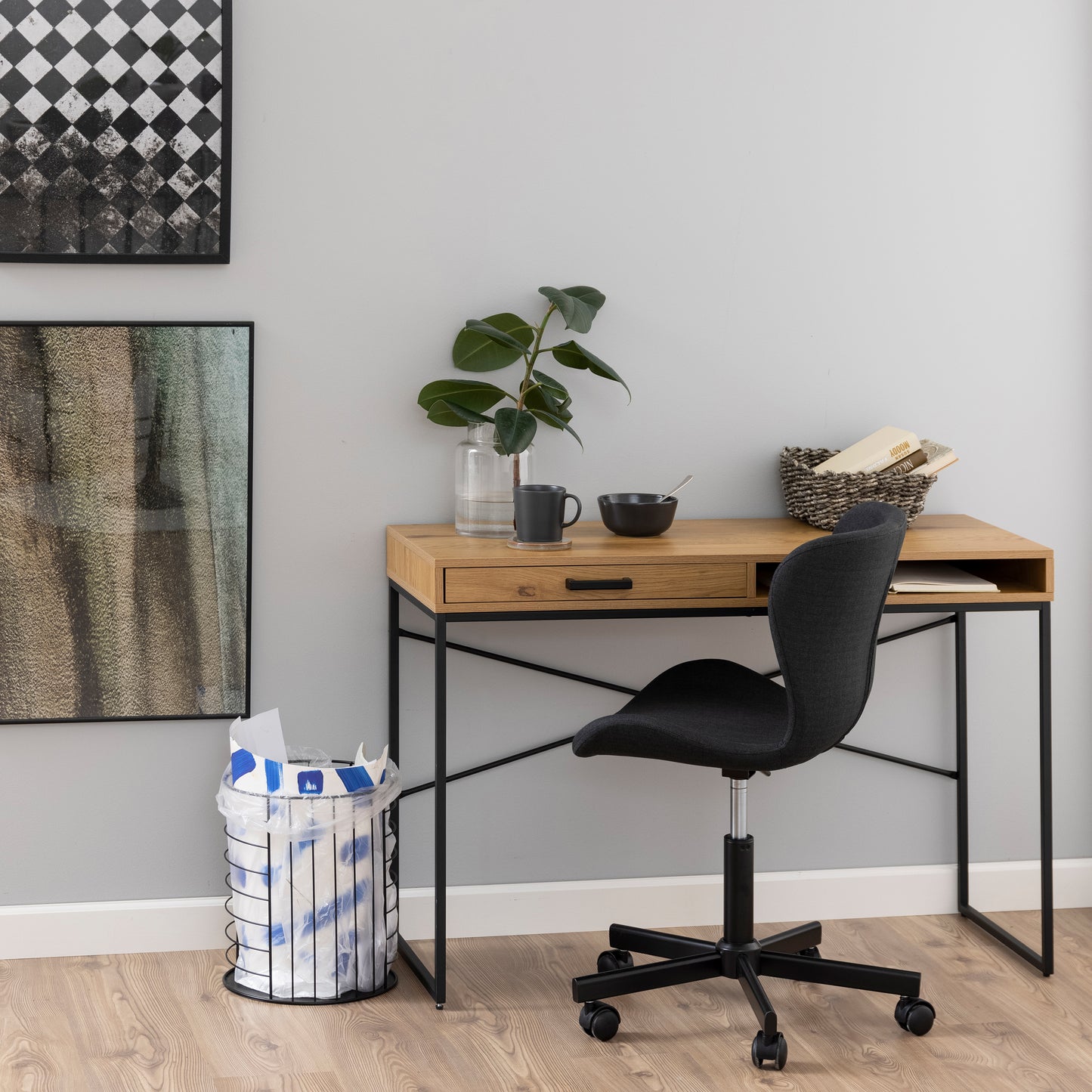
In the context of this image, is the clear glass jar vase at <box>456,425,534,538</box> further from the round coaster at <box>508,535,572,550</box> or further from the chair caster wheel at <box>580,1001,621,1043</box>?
the chair caster wheel at <box>580,1001,621,1043</box>

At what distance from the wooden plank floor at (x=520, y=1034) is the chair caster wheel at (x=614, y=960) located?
2.7 inches

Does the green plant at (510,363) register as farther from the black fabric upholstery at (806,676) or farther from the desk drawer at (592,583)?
the black fabric upholstery at (806,676)

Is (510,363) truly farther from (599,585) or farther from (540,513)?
(599,585)

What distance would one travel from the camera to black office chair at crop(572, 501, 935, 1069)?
1.90 metres

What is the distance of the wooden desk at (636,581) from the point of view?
2.11 m

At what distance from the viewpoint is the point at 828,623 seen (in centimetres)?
191

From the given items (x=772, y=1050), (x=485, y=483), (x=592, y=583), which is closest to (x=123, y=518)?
(x=485, y=483)

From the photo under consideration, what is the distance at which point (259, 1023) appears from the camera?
2172 millimetres

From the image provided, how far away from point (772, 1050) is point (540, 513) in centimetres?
96

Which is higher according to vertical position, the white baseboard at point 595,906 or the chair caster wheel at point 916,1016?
the white baseboard at point 595,906

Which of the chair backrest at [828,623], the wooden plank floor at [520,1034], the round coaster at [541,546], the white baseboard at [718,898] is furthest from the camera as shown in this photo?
the white baseboard at [718,898]

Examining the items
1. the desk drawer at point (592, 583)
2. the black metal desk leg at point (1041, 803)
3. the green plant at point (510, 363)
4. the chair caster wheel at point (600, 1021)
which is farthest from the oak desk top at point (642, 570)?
the chair caster wheel at point (600, 1021)

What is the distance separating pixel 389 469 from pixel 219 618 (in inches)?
17.6

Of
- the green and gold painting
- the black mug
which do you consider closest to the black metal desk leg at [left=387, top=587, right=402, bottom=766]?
the green and gold painting
